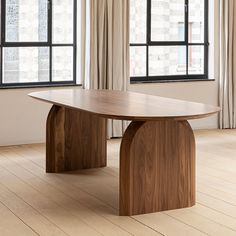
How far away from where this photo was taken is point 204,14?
809 centimetres

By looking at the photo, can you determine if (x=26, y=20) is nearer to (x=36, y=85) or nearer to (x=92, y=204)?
(x=36, y=85)

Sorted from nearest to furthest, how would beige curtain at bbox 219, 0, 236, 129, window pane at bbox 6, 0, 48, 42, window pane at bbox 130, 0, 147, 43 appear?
window pane at bbox 6, 0, 48, 42 < window pane at bbox 130, 0, 147, 43 < beige curtain at bbox 219, 0, 236, 129

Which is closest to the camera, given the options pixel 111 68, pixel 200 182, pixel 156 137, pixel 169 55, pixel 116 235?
pixel 116 235

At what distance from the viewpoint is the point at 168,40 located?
790cm

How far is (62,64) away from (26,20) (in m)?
0.68

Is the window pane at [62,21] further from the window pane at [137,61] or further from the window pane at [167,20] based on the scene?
the window pane at [167,20]

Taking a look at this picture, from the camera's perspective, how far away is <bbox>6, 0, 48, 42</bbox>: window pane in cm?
691

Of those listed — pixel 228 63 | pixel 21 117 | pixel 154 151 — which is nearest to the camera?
pixel 154 151

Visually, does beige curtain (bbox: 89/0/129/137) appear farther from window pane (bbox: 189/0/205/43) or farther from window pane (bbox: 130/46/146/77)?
window pane (bbox: 189/0/205/43)

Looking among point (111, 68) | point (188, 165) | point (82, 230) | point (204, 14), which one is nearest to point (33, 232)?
point (82, 230)

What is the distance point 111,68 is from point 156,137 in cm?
304

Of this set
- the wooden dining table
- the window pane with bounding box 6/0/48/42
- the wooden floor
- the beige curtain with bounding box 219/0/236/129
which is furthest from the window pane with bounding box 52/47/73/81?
the wooden dining table

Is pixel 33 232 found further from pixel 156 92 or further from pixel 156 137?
pixel 156 92

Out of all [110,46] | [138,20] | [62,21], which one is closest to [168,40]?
[138,20]
